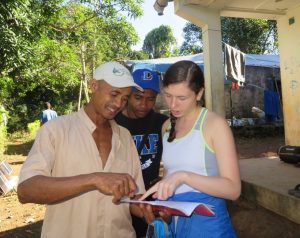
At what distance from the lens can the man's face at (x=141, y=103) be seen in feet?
8.77

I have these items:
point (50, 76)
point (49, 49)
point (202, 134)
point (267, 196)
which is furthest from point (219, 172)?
point (50, 76)

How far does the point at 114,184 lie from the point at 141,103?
1201mm

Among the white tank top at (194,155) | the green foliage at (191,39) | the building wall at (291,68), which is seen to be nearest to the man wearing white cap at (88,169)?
the white tank top at (194,155)

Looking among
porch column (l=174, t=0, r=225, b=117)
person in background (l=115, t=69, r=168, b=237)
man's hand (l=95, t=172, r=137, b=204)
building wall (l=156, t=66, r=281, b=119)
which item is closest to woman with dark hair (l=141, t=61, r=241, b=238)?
man's hand (l=95, t=172, r=137, b=204)

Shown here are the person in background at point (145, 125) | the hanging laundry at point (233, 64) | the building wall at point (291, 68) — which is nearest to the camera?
the person in background at point (145, 125)

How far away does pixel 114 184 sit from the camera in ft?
5.11

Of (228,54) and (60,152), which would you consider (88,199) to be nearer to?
(60,152)

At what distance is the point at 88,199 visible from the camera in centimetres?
184

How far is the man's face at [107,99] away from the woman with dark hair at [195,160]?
0.29 meters

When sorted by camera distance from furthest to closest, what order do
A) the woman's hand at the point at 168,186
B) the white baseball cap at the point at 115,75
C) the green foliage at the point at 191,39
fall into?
the green foliage at the point at 191,39 → the white baseball cap at the point at 115,75 → the woman's hand at the point at 168,186

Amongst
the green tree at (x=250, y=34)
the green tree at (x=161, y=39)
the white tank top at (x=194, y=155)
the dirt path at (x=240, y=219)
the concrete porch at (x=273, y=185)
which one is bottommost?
the dirt path at (x=240, y=219)

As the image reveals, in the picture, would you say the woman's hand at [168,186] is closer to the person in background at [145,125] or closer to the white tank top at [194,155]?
the white tank top at [194,155]

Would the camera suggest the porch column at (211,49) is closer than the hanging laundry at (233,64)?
Yes

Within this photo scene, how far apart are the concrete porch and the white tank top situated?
160 cm
